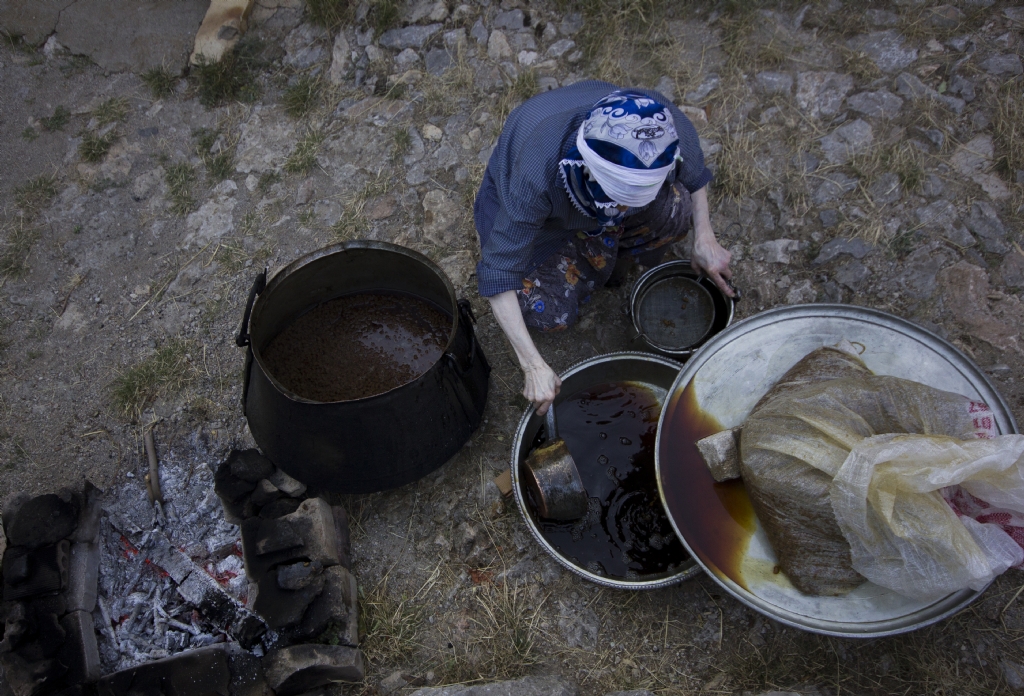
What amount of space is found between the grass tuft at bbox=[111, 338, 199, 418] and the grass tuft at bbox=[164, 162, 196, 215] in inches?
33.4

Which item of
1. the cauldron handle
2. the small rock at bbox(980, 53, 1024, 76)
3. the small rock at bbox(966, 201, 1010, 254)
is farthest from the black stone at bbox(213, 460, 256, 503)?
the small rock at bbox(980, 53, 1024, 76)

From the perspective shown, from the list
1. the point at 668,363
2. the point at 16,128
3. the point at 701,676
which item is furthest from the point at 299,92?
the point at 701,676

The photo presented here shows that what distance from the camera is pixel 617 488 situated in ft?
7.61

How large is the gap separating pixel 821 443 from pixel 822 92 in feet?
7.07

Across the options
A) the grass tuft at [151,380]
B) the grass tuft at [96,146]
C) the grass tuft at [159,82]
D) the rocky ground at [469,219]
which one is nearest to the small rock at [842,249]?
the rocky ground at [469,219]

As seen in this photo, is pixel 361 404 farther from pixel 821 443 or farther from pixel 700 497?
pixel 821 443

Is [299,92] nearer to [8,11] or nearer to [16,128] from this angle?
[16,128]

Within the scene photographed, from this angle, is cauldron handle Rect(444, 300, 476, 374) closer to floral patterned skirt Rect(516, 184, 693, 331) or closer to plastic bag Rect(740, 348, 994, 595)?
floral patterned skirt Rect(516, 184, 693, 331)

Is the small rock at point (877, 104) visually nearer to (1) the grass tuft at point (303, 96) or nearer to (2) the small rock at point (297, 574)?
(1) the grass tuft at point (303, 96)

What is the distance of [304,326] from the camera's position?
2.35m

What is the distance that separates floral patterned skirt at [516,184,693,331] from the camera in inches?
89.0

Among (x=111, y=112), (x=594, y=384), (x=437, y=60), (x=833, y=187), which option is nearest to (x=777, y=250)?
(x=833, y=187)

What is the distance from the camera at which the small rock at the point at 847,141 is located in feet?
9.26

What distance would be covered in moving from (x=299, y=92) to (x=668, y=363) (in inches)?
99.8
